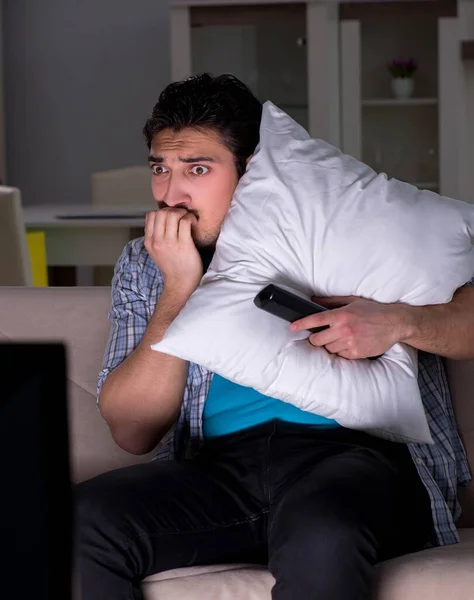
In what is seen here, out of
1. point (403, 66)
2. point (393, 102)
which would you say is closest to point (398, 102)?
point (393, 102)

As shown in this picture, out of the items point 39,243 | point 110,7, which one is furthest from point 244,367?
point 110,7

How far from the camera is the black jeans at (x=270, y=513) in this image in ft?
3.89

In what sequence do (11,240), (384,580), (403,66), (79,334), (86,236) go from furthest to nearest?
(403,66) → (86,236) → (11,240) → (79,334) → (384,580)

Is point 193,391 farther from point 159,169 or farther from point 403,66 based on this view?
point 403,66

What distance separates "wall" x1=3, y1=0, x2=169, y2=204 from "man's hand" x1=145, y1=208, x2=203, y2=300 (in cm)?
437

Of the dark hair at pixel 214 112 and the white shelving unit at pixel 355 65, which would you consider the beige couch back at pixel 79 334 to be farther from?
the white shelving unit at pixel 355 65

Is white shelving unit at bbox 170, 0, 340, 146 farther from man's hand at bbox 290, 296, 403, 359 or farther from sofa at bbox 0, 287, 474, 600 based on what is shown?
man's hand at bbox 290, 296, 403, 359

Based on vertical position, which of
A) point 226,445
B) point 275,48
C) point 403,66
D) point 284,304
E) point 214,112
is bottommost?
point 226,445

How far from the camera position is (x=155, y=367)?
146 centimetres

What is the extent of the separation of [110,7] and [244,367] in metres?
4.77

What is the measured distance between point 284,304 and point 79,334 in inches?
20.7

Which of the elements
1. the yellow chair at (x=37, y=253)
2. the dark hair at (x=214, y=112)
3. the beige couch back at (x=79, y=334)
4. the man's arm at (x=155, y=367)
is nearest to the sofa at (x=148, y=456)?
the beige couch back at (x=79, y=334)

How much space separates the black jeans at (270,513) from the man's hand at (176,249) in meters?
0.23

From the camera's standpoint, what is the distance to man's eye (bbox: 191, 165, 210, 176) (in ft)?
5.00
